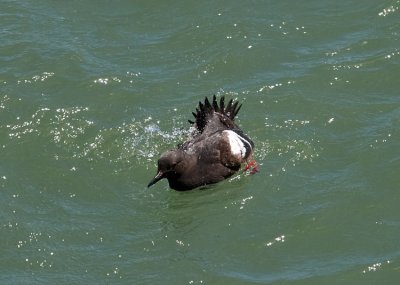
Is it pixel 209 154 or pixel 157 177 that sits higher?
pixel 209 154

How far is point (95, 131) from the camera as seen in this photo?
13.9 meters

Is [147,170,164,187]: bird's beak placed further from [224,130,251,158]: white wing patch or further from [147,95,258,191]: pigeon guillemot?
[224,130,251,158]: white wing patch

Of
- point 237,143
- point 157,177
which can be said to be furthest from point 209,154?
point 157,177

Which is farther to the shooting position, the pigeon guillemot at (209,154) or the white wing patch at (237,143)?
the white wing patch at (237,143)

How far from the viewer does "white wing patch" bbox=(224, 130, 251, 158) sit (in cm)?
1307

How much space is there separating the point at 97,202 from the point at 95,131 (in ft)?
5.07

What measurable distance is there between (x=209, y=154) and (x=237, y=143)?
389 mm

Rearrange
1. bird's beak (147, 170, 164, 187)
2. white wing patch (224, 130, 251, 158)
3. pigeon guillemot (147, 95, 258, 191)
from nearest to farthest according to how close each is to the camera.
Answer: bird's beak (147, 170, 164, 187), pigeon guillemot (147, 95, 258, 191), white wing patch (224, 130, 251, 158)

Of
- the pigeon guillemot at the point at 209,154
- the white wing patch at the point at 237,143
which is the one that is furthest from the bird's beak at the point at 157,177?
the white wing patch at the point at 237,143

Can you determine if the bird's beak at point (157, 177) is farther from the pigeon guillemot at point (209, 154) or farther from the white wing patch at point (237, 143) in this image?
the white wing patch at point (237, 143)

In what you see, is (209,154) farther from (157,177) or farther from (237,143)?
(157,177)

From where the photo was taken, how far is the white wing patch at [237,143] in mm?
13070

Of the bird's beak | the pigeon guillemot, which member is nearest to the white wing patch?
the pigeon guillemot

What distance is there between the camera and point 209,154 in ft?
43.1
